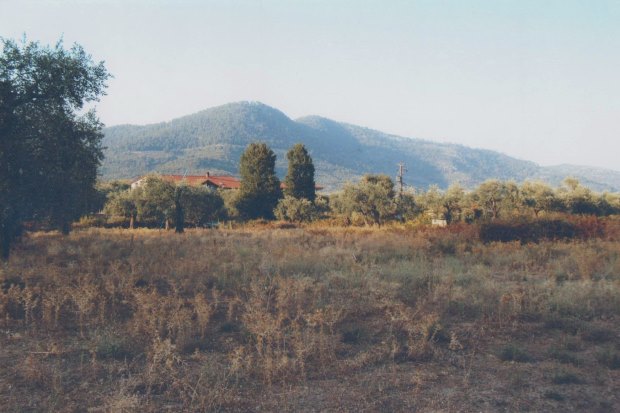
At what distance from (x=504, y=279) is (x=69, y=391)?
10892 mm

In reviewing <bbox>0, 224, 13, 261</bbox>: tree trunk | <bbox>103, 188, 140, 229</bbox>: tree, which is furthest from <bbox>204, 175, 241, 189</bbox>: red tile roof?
<bbox>0, 224, 13, 261</bbox>: tree trunk

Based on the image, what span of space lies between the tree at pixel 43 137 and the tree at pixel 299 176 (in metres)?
39.4

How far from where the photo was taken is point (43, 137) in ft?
44.1

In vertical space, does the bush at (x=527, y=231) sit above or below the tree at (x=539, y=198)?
below

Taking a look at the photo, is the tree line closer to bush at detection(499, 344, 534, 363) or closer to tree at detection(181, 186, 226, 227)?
tree at detection(181, 186, 226, 227)

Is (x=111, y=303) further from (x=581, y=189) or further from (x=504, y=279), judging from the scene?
(x=581, y=189)

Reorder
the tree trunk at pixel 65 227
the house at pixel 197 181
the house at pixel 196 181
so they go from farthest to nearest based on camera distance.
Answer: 1. the house at pixel 197 181
2. the house at pixel 196 181
3. the tree trunk at pixel 65 227

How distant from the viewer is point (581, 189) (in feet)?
179

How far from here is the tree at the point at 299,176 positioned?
54094mm

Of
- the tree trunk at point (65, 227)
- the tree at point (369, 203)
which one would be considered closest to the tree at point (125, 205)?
the tree trunk at point (65, 227)

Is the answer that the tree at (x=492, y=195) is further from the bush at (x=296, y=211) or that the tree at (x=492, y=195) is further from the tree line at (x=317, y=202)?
the bush at (x=296, y=211)

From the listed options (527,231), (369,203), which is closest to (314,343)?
(527,231)

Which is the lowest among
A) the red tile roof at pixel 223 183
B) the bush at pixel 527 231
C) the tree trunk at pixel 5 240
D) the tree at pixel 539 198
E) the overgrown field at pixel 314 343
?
the overgrown field at pixel 314 343

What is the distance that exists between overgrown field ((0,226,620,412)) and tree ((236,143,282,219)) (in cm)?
3820
